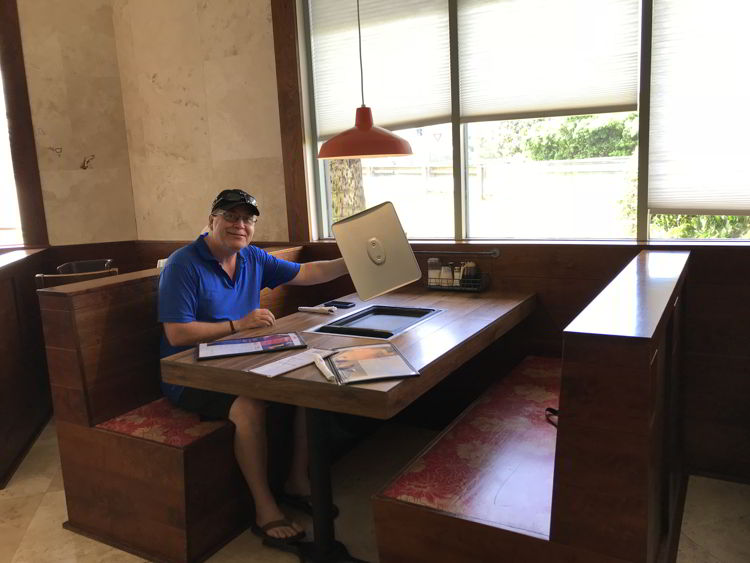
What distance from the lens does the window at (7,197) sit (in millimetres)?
3957

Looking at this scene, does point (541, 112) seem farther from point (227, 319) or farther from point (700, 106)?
point (227, 319)

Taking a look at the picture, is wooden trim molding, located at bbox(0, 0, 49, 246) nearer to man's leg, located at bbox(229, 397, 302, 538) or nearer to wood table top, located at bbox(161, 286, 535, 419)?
wood table top, located at bbox(161, 286, 535, 419)

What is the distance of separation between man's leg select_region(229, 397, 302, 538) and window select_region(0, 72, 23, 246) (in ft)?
8.89

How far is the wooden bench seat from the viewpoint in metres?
1.62

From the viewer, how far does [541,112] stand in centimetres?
301

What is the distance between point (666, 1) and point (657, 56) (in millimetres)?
233

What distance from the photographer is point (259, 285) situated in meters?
2.70

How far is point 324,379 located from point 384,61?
2.26m

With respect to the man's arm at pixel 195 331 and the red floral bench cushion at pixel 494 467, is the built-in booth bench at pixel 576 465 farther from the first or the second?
the man's arm at pixel 195 331

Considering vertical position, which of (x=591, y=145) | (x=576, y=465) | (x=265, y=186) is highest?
(x=591, y=145)

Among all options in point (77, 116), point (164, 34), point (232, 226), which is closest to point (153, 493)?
point (232, 226)

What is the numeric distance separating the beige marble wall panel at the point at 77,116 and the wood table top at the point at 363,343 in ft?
7.85

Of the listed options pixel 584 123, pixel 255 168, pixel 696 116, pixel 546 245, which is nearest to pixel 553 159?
pixel 584 123

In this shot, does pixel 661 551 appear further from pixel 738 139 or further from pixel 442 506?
pixel 738 139
